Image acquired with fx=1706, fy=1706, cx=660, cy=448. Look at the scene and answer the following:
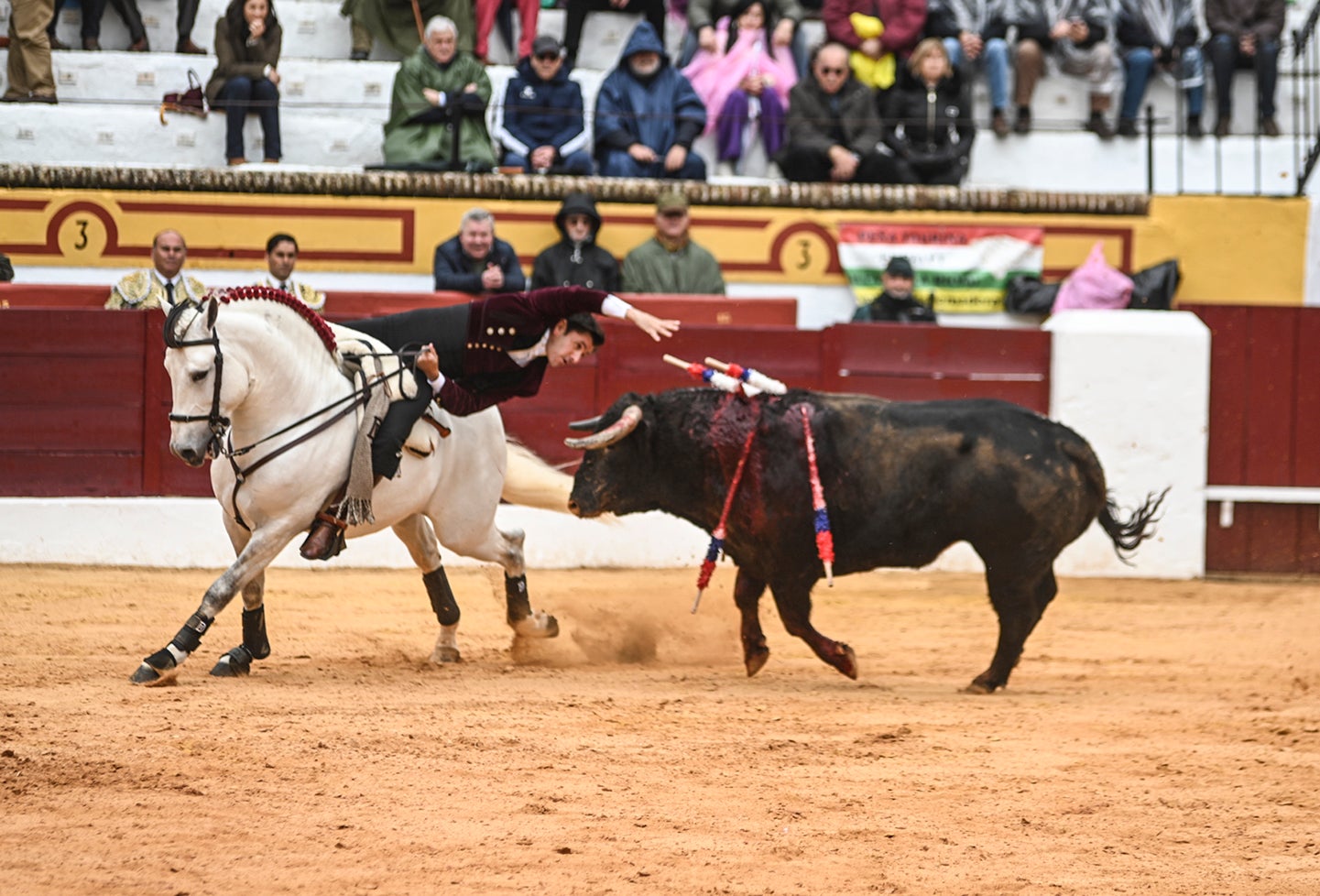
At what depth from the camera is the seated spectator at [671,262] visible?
10922 millimetres

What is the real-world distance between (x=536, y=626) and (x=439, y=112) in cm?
521

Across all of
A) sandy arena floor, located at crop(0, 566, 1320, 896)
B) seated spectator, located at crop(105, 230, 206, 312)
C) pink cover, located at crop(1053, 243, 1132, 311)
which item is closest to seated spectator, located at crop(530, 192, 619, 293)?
seated spectator, located at crop(105, 230, 206, 312)

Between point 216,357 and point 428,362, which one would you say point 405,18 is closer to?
point 428,362

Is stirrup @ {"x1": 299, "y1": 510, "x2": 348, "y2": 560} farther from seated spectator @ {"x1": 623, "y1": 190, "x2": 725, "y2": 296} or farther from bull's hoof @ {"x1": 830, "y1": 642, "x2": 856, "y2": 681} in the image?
seated spectator @ {"x1": 623, "y1": 190, "x2": 725, "y2": 296}

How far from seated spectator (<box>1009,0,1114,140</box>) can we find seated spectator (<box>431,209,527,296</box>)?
4.64 m

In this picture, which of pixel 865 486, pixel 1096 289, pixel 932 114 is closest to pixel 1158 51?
pixel 932 114

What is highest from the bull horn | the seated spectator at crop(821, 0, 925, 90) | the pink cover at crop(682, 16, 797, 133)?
the seated spectator at crop(821, 0, 925, 90)

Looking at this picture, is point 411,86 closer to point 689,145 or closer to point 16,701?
point 689,145

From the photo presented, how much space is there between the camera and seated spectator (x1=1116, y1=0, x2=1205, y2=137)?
13297 millimetres

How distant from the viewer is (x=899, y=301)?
36.0ft

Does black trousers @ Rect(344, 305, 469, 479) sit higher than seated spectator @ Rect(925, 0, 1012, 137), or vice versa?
seated spectator @ Rect(925, 0, 1012, 137)

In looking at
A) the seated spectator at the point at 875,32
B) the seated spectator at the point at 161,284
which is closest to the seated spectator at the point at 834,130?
the seated spectator at the point at 875,32

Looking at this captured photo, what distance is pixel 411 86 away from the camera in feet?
37.2

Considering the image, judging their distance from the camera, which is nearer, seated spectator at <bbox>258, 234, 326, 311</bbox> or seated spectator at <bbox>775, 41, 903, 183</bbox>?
seated spectator at <bbox>258, 234, 326, 311</bbox>
